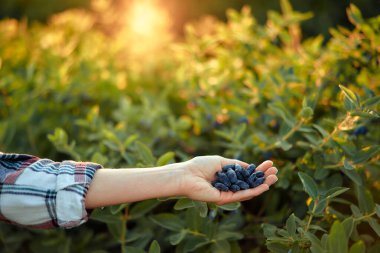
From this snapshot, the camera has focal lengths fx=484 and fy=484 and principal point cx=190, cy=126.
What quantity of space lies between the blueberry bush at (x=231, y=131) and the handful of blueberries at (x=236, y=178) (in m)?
0.12

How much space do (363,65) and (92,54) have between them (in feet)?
4.94

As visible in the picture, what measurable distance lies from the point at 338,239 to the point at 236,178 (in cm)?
27

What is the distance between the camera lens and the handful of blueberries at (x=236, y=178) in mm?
1169

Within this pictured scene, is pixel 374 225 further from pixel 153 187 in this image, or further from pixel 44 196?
pixel 44 196

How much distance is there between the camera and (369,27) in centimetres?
171

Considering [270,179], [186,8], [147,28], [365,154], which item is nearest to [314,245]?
[270,179]

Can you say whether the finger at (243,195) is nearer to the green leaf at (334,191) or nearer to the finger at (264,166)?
the finger at (264,166)

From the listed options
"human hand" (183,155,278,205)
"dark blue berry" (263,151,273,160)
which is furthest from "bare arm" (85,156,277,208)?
"dark blue berry" (263,151,273,160)

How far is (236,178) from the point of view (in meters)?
1.17

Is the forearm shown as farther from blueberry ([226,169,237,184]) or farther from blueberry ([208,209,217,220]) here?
blueberry ([208,209,217,220])

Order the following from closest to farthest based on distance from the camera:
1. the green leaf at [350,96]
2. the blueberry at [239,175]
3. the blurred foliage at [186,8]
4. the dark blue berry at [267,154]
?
the blueberry at [239,175] < the green leaf at [350,96] < the dark blue berry at [267,154] < the blurred foliage at [186,8]

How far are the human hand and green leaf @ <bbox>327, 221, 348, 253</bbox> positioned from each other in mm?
183

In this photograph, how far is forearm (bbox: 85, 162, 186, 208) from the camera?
44.7 inches

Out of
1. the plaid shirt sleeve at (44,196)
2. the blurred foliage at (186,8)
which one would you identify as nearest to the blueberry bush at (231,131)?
the plaid shirt sleeve at (44,196)
